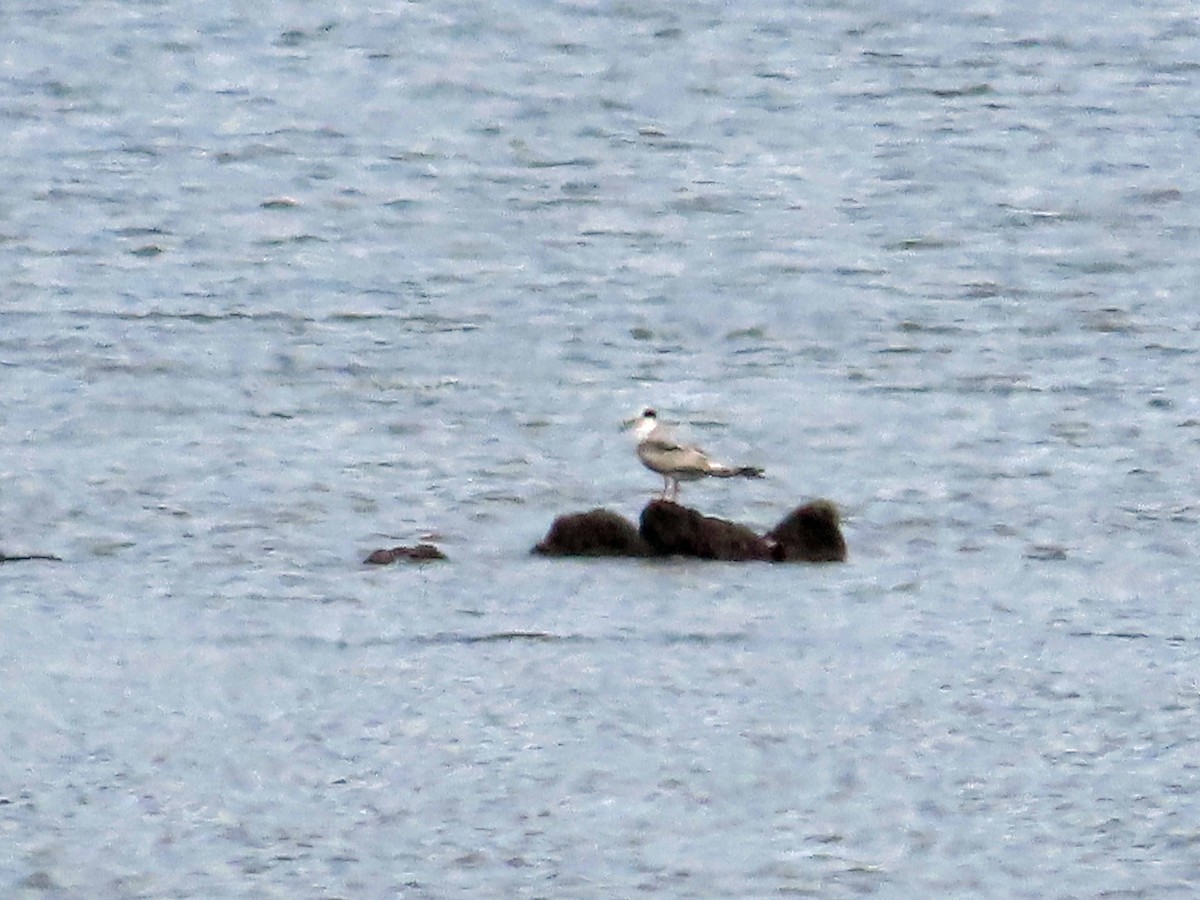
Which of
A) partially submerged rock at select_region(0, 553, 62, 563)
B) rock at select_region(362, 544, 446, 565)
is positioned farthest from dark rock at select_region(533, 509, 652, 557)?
partially submerged rock at select_region(0, 553, 62, 563)

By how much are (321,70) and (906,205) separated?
30.6 feet

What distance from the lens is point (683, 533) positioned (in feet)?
46.2

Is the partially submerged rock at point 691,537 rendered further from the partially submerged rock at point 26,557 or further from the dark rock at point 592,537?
the partially submerged rock at point 26,557

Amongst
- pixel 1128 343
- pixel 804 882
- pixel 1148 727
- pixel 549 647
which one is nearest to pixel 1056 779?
pixel 1148 727

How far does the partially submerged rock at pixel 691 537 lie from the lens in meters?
14.1

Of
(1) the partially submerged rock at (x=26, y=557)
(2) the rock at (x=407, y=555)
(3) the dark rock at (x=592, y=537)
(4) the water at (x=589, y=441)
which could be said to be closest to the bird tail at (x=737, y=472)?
(4) the water at (x=589, y=441)

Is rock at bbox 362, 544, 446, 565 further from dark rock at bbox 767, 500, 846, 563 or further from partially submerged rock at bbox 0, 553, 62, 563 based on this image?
dark rock at bbox 767, 500, 846, 563

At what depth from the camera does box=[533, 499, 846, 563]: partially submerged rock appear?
1411 cm

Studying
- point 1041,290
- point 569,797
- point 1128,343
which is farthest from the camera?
point 1041,290

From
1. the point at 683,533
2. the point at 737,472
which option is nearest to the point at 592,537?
the point at 683,533

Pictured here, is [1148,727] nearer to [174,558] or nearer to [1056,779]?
[1056,779]

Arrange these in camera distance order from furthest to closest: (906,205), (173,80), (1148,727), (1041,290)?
(173,80) → (906,205) → (1041,290) → (1148,727)

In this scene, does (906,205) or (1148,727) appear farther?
(906,205)

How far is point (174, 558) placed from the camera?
14.5 meters
